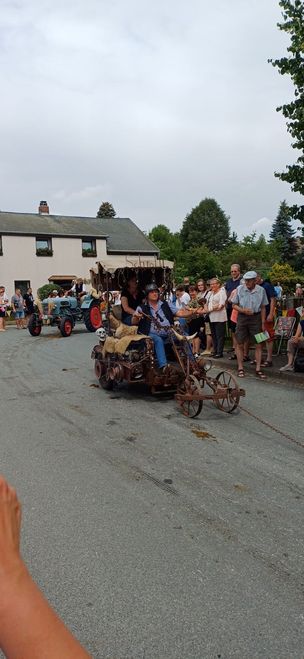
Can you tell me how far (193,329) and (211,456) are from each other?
645cm

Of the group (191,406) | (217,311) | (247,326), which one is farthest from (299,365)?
(191,406)

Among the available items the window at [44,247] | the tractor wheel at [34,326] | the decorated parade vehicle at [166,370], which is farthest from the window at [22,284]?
the decorated parade vehicle at [166,370]

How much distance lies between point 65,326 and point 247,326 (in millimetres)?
9721

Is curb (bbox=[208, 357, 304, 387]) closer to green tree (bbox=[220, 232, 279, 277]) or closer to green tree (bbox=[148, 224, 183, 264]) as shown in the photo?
green tree (bbox=[220, 232, 279, 277])

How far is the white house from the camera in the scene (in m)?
A: 36.3

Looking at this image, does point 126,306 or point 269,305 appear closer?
point 126,306

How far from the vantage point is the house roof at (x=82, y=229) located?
121 feet

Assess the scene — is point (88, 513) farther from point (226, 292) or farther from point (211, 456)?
point (226, 292)

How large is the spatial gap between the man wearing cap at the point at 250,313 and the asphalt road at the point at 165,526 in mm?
2166

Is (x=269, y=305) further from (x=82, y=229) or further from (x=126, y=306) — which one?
(x=82, y=229)

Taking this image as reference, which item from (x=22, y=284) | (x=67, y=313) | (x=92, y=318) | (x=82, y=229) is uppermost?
(x=82, y=229)

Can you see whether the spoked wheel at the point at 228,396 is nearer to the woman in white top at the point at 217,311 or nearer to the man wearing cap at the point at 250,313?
the man wearing cap at the point at 250,313

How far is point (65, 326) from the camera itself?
17734mm

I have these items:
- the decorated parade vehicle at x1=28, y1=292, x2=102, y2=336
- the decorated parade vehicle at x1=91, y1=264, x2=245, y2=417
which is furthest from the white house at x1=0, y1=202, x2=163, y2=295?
the decorated parade vehicle at x1=91, y1=264, x2=245, y2=417
